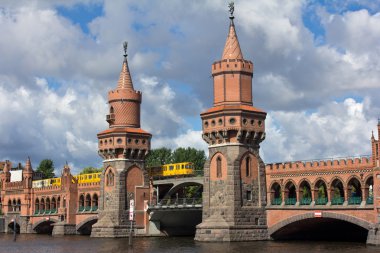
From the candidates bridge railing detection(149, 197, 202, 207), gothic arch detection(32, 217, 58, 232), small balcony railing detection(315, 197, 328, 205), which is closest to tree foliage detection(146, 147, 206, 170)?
gothic arch detection(32, 217, 58, 232)

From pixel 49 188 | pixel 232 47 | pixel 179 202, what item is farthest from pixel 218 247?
pixel 49 188

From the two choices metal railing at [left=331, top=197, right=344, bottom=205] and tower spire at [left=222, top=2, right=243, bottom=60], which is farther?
tower spire at [left=222, top=2, right=243, bottom=60]

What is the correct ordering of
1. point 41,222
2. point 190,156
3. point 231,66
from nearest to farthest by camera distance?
point 231,66 → point 41,222 → point 190,156

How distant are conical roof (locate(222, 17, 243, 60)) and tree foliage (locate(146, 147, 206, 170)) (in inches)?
2308

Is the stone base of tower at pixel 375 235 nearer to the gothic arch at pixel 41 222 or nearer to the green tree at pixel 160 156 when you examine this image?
the gothic arch at pixel 41 222

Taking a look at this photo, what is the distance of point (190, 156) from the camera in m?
131

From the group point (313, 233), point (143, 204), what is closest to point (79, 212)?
point (143, 204)

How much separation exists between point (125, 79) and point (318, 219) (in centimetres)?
3587

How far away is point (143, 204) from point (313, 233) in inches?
978

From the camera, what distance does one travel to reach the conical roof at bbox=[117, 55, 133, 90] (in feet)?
293

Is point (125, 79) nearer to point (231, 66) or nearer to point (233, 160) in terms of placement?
point (231, 66)

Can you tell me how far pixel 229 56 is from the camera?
72500 millimetres

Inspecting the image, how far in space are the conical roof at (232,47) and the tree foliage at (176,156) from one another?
58.6 metres

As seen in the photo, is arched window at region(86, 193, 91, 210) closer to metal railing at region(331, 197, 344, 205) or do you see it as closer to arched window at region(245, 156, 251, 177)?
arched window at region(245, 156, 251, 177)
